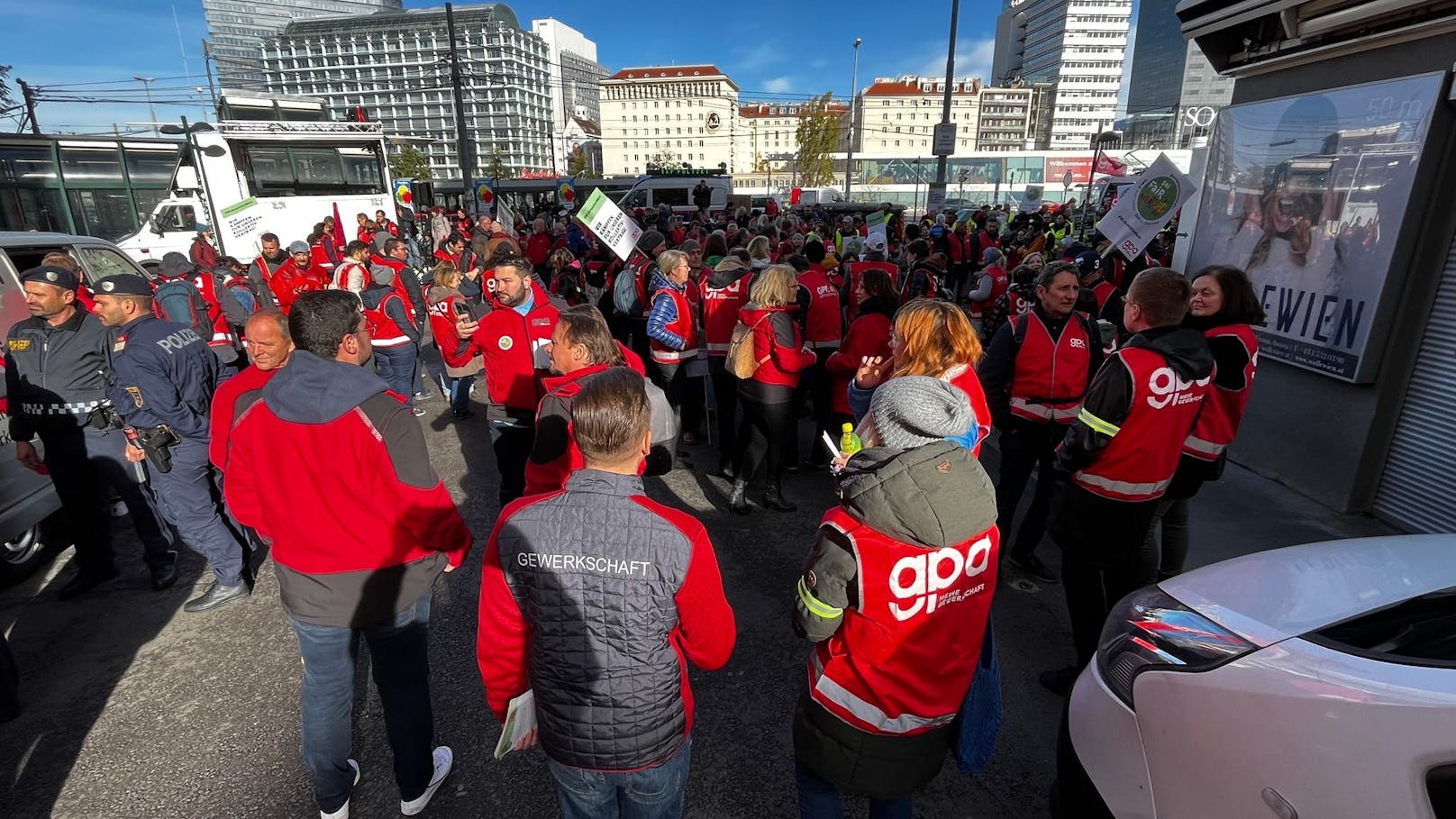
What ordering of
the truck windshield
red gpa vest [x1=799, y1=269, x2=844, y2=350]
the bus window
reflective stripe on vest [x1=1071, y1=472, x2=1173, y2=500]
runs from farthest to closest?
the bus window, the truck windshield, red gpa vest [x1=799, y1=269, x2=844, y2=350], reflective stripe on vest [x1=1071, y1=472, x2=1173, y2=500]

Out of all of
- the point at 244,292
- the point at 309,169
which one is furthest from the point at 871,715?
the point at 309,169

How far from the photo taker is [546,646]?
5.57 feet

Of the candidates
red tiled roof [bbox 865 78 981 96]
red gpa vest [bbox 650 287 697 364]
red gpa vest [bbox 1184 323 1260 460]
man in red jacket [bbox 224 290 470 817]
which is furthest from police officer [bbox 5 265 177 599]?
red tiled roof [bbox 865 78 981 96]

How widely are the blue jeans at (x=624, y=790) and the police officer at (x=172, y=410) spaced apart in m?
3.55

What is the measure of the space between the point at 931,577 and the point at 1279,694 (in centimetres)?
77

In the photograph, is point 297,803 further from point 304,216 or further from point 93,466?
point 304,216

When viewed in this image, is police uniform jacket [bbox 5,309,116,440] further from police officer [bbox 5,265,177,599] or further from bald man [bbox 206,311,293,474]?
bald man [bbox 206,311,293,474]

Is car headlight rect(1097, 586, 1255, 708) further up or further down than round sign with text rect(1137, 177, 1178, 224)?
further down

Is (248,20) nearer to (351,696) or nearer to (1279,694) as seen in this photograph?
(351,696)

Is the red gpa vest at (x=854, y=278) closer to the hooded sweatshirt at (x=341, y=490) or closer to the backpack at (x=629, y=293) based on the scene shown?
the backpack at (x=629, y=293)

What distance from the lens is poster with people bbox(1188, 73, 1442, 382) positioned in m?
4.77

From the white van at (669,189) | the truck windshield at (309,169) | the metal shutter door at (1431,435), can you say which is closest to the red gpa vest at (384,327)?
the metal shutter door at (1431,435)

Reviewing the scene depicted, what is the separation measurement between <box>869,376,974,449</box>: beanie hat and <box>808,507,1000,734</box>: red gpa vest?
0.28 m

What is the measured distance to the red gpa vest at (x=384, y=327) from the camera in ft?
21.4
